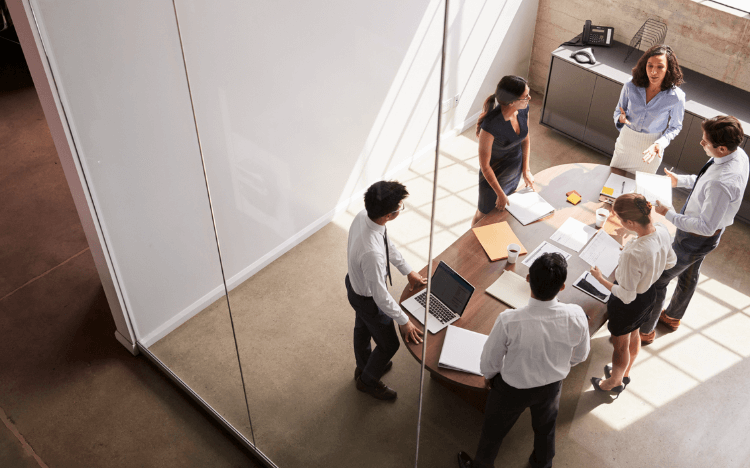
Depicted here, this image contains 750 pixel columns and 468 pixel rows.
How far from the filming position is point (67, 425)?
383 centimetres

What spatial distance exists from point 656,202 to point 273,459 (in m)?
2.74

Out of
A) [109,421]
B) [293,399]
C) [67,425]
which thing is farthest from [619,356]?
[67,425]

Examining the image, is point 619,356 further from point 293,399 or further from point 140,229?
point 140,229

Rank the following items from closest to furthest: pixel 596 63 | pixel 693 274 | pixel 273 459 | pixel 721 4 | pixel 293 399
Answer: pixel 293 399 → pixel 273 459 → pixel 693 274 → pixel 721 4 → pixel 596 63

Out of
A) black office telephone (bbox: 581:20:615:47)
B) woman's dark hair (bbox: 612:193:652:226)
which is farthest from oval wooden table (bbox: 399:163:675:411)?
black office telephone (bbox: 581:20:615:47)

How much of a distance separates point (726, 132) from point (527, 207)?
1.19 meters

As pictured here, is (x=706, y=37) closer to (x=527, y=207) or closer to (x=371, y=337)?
(x=527, y=207)

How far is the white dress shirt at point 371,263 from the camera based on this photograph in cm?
237

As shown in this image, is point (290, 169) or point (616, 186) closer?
point (290, 169)

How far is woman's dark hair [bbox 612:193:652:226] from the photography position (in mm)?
2941

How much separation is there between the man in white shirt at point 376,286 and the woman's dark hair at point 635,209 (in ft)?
4.12

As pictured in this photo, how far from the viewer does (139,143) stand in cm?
328

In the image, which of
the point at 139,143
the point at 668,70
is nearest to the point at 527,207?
the point at 668,70

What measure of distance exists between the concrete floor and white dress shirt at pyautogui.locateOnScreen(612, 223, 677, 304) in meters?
0.65
